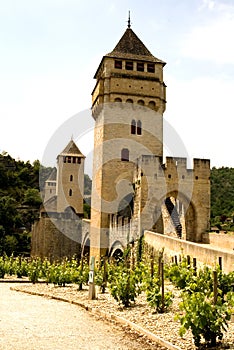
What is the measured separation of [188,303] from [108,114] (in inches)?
796

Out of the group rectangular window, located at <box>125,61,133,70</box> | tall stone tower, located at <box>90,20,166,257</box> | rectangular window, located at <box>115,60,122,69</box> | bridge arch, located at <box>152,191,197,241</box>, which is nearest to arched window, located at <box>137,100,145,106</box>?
tall stone tower, located at <box>90,20,166,257</box>

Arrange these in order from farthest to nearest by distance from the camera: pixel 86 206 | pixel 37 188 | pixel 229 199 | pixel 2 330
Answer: pixel 37 188, pixel 86 206, pixel 229 199, pixel 2 330

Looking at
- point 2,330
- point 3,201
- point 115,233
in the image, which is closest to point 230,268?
point 2,330

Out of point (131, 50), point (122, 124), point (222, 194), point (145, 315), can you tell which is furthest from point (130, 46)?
point (222, 194)

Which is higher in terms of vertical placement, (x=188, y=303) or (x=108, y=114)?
(x=108, y=114)

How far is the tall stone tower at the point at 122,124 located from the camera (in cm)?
2520

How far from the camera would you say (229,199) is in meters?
44.1

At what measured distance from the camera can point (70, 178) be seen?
5034 centimetres

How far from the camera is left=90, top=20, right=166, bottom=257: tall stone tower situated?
992 inches

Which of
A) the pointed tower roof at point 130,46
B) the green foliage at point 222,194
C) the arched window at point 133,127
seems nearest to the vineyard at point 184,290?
the arched window at point 133,127

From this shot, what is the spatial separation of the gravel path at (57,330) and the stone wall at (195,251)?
9.71 ft

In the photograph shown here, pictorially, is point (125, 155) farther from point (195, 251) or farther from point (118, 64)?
point (195, 251)

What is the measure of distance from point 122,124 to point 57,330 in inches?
759

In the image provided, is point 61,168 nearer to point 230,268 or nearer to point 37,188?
point 37,188
